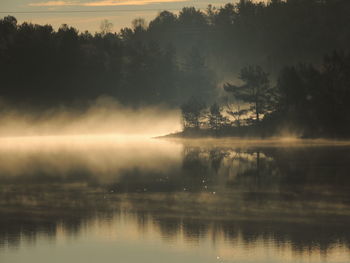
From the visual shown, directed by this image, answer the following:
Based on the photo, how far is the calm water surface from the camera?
81.9ft

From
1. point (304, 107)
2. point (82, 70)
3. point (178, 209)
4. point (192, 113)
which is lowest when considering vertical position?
point (178, 209)

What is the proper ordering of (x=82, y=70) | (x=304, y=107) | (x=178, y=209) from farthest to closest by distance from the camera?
(x=82, y=70), (x=304, y=107), (x=178, y=209)

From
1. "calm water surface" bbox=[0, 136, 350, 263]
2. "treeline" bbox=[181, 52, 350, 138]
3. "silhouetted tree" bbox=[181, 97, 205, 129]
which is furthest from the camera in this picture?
"silhouetted tree" bbox=[181, 97, 205, 129]

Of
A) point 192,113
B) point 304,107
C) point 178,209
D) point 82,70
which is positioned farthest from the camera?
point 82,70

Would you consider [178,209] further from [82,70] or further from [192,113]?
[82,70]

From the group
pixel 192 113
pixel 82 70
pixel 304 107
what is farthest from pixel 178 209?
pixel 82 70

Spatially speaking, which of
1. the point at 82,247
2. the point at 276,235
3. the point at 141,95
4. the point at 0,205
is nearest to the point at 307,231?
the point at 276,235

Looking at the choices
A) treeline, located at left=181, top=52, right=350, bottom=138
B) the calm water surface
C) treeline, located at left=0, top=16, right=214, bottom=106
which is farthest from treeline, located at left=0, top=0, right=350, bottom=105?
the calm water surface

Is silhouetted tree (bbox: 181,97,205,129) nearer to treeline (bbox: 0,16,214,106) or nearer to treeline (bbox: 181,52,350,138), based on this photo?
treeline (bbox: 181,52,350,138)

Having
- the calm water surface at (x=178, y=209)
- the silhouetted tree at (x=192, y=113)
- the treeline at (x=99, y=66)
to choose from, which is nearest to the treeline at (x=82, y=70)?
the treeline at (x=99, y=66)

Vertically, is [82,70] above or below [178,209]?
above

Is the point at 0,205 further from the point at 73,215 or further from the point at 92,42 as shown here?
the point at 92,42

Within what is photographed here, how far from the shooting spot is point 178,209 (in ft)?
107

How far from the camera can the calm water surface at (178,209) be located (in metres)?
25.0
